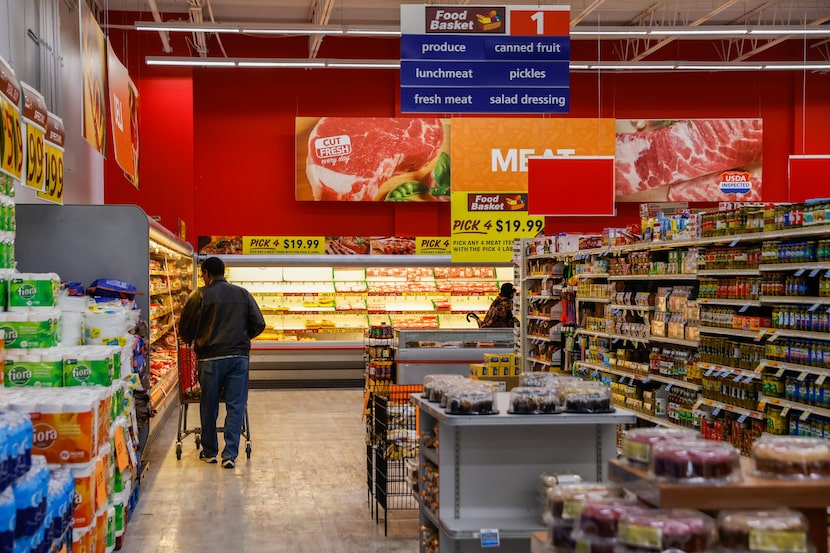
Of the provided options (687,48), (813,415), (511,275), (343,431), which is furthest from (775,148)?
(813,415)

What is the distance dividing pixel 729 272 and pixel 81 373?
4330mm

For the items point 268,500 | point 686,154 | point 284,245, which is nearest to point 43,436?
point 268,500

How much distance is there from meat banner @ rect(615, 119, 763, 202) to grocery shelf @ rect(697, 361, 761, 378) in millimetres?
9665

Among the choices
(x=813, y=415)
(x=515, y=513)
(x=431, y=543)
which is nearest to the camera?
(x=515, y=513)

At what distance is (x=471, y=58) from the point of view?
770 cm

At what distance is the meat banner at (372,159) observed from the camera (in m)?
15.4

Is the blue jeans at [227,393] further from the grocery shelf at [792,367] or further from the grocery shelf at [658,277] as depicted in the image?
the grocery shelf at [792,367]

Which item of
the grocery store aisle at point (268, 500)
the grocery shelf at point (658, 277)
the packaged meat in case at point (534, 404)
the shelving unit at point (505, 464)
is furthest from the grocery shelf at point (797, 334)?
the grocery store aisle at point (268, 500)

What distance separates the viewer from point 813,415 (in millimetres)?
5535

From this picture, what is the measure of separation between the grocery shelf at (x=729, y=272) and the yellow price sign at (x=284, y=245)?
8.52m

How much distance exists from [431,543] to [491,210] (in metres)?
7.66

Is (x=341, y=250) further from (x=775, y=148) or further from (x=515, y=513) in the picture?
(x=515, y=513)

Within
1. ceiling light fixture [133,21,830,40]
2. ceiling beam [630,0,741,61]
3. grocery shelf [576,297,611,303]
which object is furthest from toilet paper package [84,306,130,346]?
ceiling beam [630,0,741,61]

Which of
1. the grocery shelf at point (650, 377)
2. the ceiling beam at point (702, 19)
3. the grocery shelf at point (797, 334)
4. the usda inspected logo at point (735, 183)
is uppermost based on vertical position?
the ceiling beam at point (702, 19)
